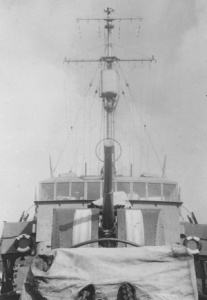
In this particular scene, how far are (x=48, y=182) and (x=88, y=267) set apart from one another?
24.1 ft

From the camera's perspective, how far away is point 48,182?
1094 cm

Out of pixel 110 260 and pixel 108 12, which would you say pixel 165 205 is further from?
pixel 108 12

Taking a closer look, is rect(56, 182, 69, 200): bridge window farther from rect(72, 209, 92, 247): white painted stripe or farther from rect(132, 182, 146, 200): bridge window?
rect(72, 209, 92, 247): white painted stripe

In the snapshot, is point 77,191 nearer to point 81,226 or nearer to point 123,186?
point 123,186

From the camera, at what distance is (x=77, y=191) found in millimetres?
10703

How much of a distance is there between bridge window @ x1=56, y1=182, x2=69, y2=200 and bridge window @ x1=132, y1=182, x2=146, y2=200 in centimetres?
190

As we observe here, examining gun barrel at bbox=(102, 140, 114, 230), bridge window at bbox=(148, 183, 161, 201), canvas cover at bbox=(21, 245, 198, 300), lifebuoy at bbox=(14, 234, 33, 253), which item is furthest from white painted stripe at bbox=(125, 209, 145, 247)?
bridge window at bbox=(148, 183, 161, 201)

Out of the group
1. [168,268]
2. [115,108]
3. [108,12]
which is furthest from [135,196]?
[108,12]

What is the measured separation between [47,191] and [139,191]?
2635mm

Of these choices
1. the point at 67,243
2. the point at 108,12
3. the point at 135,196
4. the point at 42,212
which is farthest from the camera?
the point at 108,12

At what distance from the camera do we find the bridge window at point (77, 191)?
34.9ft

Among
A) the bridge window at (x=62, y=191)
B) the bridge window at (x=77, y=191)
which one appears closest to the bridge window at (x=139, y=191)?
Answer: the bridge window at (x=77, y=191)

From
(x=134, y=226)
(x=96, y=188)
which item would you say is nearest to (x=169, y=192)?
(x=96, y=188)

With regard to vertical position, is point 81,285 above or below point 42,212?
below
